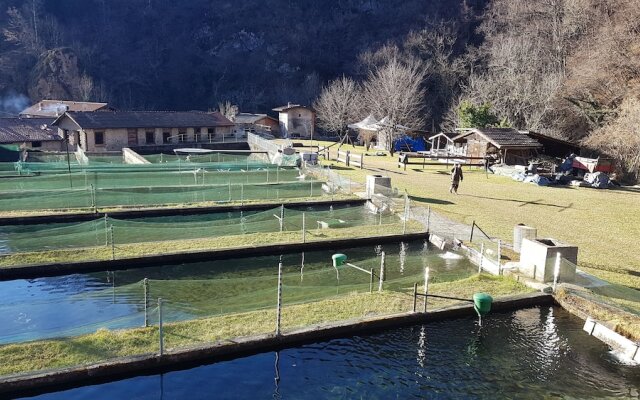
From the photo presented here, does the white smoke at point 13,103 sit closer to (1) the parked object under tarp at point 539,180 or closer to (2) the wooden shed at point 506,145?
(2) the wooden shed at point 506,145

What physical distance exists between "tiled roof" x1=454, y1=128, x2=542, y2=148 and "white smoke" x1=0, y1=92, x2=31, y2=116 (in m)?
73.5

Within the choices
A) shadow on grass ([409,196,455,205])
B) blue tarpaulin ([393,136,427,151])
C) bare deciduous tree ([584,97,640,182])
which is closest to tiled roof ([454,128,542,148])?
bare deciduous tree ([584,97,640,182])

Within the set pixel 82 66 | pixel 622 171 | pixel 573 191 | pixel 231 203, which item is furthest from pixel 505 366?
pixel 82 66

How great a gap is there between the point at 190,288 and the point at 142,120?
126 feet

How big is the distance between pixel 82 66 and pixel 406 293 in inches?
3411

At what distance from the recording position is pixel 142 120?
4697 centimetres

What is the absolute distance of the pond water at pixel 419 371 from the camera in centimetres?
874

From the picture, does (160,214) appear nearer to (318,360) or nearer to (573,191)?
(318,360)

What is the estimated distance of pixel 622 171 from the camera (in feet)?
108

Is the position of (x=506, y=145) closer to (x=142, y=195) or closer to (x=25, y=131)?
(x=142, y=195)

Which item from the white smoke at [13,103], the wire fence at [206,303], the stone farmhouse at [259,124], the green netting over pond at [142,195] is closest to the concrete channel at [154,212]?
the green netting over pond at [142,195]

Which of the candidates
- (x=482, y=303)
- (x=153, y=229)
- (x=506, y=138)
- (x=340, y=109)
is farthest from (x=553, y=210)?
(x=340, y=109)

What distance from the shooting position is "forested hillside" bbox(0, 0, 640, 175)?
45969 millimetres

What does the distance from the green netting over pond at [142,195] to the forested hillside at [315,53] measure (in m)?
27.2
